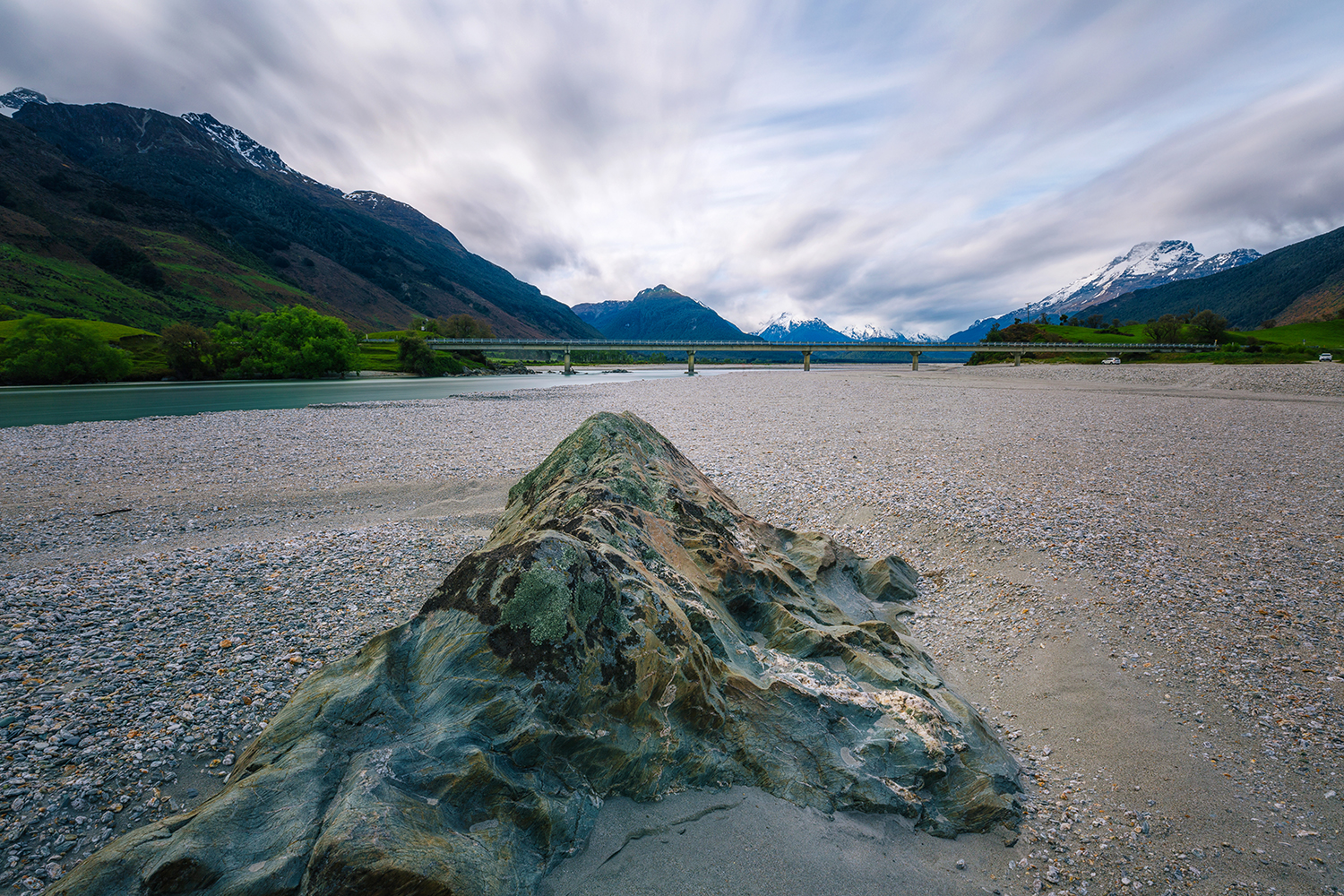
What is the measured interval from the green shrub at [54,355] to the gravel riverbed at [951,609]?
57386 millimetres

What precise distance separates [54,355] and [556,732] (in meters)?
81.2

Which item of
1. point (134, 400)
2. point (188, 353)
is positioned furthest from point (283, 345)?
point (134, 400)

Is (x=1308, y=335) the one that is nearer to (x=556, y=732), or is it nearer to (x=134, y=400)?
(x=556, y=732)

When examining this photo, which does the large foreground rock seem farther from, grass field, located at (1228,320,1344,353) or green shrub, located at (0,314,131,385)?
grass field, located at (1228,320,1344,353)

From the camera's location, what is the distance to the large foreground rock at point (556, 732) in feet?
7.72

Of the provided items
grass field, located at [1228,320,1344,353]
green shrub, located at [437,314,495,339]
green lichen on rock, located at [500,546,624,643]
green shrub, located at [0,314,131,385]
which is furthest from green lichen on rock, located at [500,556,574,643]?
grass field, located at [1228,320,1344,353]

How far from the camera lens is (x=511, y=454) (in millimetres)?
15812

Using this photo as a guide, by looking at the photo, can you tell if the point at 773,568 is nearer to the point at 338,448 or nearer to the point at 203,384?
the point at 338,448

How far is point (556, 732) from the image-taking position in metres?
3.17

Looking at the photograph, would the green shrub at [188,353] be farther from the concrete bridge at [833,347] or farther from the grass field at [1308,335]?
the grass field at [1308,335]

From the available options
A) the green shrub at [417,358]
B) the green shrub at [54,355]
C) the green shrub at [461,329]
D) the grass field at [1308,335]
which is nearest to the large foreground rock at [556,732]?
the green shrub at [54,355]

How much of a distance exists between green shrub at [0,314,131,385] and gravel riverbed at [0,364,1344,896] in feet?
188

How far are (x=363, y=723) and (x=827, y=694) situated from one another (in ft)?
10.8

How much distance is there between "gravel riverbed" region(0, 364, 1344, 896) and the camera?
3.51m
